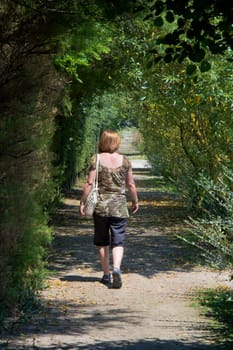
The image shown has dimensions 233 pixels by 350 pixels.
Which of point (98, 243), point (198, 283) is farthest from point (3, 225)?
point (198, 283)

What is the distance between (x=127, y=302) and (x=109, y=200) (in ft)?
4.75

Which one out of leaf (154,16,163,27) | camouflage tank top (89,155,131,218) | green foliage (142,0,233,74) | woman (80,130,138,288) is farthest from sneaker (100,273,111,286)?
leaf (154,16,163,27)

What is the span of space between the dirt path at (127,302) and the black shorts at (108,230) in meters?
0.54

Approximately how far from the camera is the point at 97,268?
11.0 metres

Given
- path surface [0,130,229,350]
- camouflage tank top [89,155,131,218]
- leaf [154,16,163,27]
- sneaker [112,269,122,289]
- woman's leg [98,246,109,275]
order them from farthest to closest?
1. woman's leg [98,246,109,275]
2. camouflage tank top [89,155,131,218]
3. sneaker [112,269,122,289]
4. path surface [0,130,229,350]
5. leaf [154,16,163,27]

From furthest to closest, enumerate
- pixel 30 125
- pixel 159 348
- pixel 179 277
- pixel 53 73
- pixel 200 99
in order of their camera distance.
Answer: pixel 200 99 < pixel 179 277 < pixel 53 73 < pixel 30 125 < pixel 159 348

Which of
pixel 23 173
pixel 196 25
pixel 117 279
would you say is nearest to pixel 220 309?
pixel 117 279

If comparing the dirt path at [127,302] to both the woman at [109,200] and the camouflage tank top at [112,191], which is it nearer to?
the woman at [109,200]

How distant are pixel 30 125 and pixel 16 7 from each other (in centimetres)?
115

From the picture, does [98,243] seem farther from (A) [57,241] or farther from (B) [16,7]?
(A) [57,241]

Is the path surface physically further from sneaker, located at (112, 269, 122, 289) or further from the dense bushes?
the dense bushes

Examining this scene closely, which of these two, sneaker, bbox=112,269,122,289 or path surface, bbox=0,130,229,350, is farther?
sneaker, bbox=112,269,122,289

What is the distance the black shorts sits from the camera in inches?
377

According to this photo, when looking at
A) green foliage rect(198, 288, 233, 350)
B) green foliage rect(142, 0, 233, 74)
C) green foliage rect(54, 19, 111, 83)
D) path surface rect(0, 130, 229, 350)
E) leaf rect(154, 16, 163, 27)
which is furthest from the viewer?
green foliage rect(54, 19, 111, 83)
